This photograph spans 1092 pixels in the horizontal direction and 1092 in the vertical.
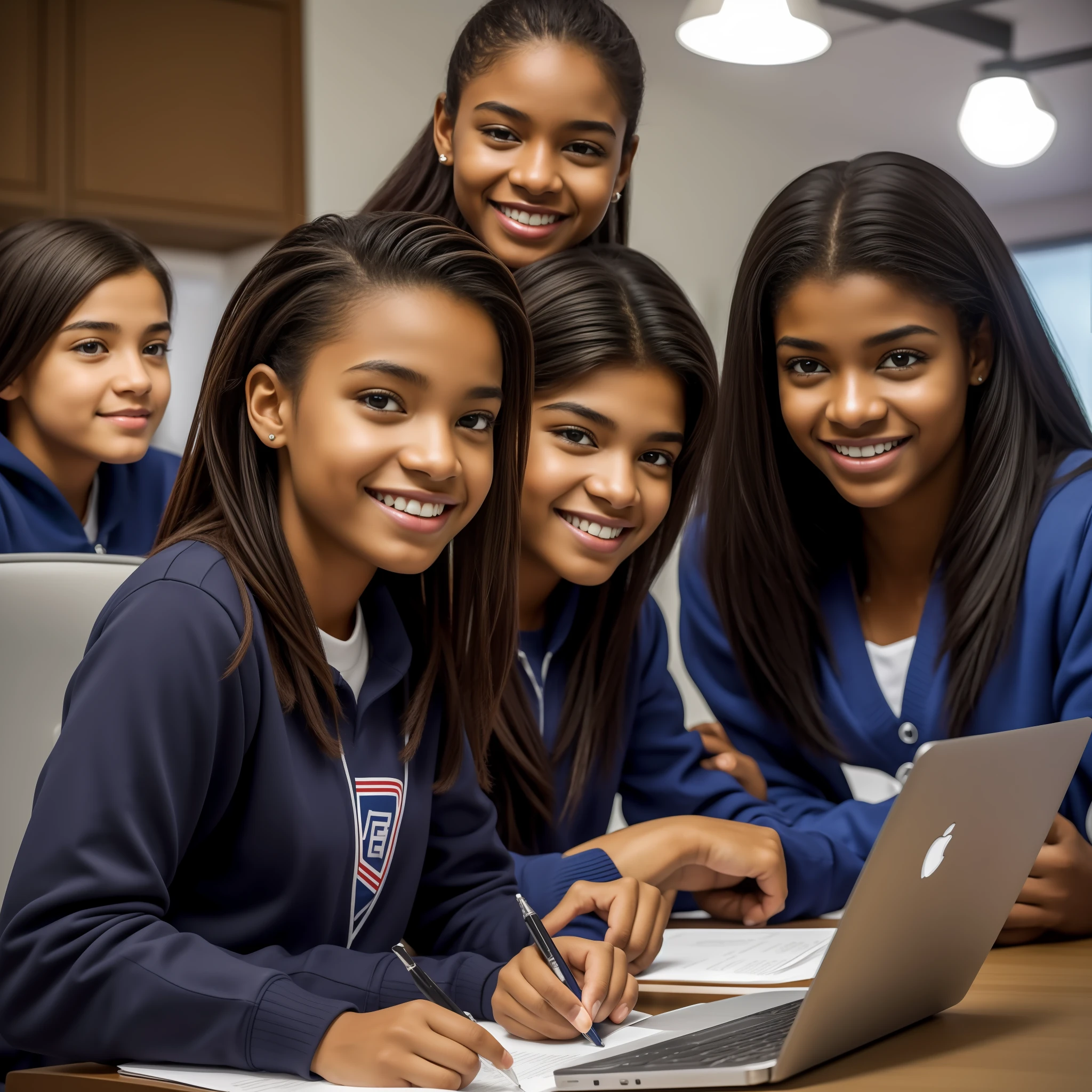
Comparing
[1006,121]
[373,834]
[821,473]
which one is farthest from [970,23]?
[373,834]

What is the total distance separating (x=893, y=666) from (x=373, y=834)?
708mm

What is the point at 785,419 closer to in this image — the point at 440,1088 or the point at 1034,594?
the point at 1034,594

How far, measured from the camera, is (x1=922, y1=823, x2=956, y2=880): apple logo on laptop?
2.30 ft

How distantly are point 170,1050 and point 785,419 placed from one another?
91 cm

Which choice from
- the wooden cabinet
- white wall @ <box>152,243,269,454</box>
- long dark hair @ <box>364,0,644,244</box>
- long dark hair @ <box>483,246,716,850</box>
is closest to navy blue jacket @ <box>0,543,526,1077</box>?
long dark hair @ <box>483,246,716,850</box>

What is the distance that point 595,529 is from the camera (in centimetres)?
130

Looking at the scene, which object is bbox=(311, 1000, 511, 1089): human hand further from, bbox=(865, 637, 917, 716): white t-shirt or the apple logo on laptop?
bbox=(865, 637, 917, 716): white t-shirt

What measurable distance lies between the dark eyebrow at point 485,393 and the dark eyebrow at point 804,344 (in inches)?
18.7

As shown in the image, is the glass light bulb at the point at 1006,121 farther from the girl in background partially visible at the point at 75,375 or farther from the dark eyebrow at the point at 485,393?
the dark eyebrow at the point at 485,393

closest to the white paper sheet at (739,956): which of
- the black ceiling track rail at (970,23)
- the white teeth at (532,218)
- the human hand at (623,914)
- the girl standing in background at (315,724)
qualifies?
the human hand at (623,914)

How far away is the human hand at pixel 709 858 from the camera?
1.11 m

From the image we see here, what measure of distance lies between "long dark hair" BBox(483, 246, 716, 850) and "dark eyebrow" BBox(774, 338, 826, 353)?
0.25ft

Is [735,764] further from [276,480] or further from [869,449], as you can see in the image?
[276,480]

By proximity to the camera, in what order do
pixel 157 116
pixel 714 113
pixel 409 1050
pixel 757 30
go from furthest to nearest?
pixel 714 113 < pixel 157 116 < pixel 757 30 < pixel 409 1050
